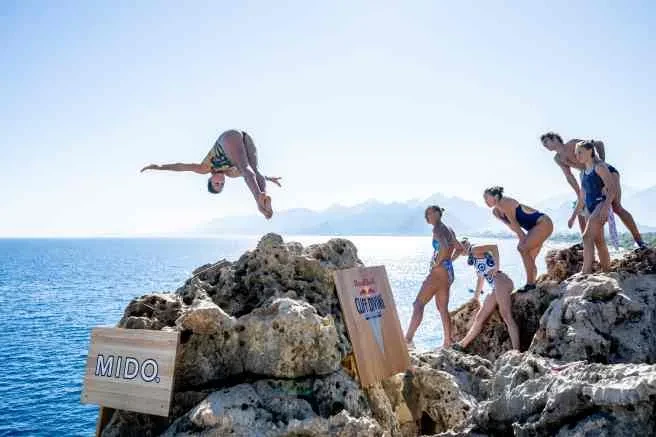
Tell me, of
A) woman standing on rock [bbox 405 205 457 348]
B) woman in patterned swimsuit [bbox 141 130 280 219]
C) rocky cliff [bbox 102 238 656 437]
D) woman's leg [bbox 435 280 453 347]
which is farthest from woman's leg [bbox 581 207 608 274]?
woman in patterned swimsuit [bbox 141 130 280 219]

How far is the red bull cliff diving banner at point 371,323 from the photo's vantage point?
22.8 ft

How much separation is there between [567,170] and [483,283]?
2671 millimetres

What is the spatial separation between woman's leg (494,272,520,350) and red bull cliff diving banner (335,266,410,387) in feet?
6.14

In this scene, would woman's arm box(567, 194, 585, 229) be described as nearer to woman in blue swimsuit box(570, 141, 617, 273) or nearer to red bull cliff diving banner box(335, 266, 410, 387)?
woman in blue swimsuit box(570, 141, 617, 273)

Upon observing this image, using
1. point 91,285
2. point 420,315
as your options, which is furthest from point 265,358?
point 91,285

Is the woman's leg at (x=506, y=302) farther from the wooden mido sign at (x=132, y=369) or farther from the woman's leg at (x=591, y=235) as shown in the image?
the wooden mido sign at (x=132, y=369)

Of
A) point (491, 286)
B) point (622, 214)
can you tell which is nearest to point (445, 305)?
point (491, 286)

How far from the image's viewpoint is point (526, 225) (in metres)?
9.25

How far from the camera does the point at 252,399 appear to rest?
18.0 ft

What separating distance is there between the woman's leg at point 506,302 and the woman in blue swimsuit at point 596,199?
1.21 meters

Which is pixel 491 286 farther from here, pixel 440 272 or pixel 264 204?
pixel 264 204

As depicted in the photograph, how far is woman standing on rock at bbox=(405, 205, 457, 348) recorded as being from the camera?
9453 mm

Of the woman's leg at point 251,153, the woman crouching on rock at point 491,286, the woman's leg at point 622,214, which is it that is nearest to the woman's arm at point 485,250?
the woman crouching on rock at point 491,286

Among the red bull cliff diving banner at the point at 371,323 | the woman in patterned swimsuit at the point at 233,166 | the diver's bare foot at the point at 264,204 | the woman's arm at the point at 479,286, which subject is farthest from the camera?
the woman's arm at the point at 479,286
